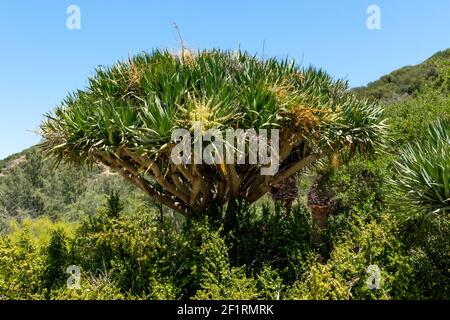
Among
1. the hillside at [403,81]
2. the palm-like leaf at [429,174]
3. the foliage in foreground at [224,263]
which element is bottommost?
the foliage in foreground at [224,263]

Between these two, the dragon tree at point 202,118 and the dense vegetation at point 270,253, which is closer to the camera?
the dense vegetation at point 270,253

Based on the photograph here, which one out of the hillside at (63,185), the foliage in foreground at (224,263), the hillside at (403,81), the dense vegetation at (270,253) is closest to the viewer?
the dense vegetation at (270,253)

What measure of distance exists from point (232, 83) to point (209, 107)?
1.10 meters

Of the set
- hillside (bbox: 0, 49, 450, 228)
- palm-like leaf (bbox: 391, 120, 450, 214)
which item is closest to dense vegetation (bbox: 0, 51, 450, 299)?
palm-like leaf (bbox: 391, 120, 450, 214)

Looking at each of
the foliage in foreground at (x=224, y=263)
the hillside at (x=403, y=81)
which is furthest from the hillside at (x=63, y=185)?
the foliage in foreground at (x=224, y=263)

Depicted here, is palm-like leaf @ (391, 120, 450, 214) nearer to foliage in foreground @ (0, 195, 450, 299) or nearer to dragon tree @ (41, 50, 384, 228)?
foliage in foreground @ (0, 195, 450, 299)

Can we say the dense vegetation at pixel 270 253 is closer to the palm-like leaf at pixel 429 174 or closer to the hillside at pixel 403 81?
the palm-like leaf at pixel 429 174

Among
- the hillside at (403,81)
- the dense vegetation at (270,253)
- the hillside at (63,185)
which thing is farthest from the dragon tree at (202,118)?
the hillside at (403,81)

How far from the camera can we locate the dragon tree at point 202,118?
6.31 meters

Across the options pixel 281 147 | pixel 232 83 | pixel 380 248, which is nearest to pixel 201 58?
pixel 232 83

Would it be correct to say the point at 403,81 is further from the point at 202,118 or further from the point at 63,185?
the point at 202,118

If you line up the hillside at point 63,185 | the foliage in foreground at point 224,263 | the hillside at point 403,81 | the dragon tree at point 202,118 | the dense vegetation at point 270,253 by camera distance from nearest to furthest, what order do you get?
the dense vegetation at point 270,253, the foliage in foreground at point 224,263, the dragon tree at point 202,118, the hillside at point 63,185, the hillside at point 403,81

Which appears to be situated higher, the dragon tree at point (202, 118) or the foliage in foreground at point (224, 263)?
the dragon tree at point (202, 118)
